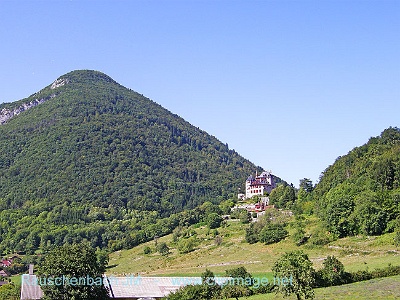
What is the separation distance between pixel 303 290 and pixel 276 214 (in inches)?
2584

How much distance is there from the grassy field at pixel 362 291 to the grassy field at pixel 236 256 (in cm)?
519

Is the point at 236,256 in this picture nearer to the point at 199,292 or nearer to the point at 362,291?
the point at 199,292

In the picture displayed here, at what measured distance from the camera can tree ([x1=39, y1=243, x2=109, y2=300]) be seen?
124ft

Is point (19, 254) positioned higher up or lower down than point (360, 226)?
lower down

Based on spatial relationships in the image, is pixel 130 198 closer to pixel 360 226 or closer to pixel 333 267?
pixel 360 226

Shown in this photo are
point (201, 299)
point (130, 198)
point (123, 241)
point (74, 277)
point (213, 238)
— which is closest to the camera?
point (74, 277)

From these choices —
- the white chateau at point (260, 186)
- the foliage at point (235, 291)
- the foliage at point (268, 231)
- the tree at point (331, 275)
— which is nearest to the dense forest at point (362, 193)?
the foliage at point (268, 231)

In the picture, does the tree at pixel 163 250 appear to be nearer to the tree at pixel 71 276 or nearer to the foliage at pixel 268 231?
the foliage at pixel 268 231

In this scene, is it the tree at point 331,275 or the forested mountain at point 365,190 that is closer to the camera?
the tree at point 331,275

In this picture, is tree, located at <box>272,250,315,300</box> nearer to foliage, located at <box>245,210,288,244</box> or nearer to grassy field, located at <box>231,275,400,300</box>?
grassy field, located at <box>231,275,400,300</box>

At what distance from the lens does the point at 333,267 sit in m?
47.3

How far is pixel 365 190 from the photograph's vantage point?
283 feet

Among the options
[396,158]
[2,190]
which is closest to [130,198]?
[2,190]

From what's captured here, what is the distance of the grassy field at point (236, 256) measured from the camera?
6056 centimetres
